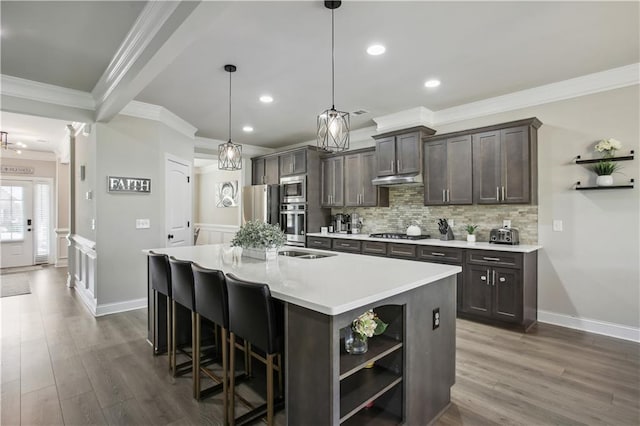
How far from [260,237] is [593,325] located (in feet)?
12.0

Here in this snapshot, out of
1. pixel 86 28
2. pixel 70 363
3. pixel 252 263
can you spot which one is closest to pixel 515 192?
pixel 252 263

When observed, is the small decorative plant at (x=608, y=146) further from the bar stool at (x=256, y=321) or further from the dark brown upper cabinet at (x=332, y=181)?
the bar stool at (x=256, y=321)

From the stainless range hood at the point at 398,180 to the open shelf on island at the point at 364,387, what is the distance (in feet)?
10.2

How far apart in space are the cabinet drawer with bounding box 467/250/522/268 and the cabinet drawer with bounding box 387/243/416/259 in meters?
0.71

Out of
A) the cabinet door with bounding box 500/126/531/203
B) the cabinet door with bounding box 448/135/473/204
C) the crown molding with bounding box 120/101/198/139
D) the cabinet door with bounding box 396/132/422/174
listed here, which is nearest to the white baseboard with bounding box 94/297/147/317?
the crown molding with bounding box 120/101/198/139

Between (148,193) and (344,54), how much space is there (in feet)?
10.5

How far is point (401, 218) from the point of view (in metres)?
5.16

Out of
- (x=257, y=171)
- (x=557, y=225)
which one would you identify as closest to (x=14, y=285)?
(x=257, y=171)

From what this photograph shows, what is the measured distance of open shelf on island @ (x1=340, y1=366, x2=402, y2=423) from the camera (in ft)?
5.21

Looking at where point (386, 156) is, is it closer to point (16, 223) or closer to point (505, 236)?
point (505, 236)

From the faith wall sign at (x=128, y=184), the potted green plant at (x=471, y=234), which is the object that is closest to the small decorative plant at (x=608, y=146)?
the potted green plant at (x=471, y=234)

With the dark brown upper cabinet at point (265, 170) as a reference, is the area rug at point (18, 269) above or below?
below

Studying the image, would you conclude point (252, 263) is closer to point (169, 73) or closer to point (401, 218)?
point (169, 73)

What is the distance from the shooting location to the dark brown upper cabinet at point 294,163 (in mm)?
5883
